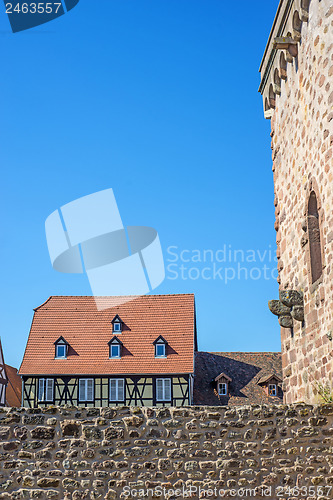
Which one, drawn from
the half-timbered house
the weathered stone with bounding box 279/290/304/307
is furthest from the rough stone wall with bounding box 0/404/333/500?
the half-timbered house

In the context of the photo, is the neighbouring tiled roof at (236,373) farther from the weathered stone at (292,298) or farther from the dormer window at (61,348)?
the weathered stone at (292,298)

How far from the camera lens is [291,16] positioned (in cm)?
887

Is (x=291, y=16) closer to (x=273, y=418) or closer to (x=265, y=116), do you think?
(x=265, y=116)

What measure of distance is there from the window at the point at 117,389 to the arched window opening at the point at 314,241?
82.1ft

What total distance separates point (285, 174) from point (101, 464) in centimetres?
498

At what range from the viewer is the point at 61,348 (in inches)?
1335

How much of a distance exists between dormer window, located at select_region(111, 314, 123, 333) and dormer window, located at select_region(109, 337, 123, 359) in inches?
31.6

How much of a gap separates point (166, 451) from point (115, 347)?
27.2 meters

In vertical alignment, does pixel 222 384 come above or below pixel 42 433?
above

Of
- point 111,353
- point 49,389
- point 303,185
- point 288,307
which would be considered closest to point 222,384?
point 111,353

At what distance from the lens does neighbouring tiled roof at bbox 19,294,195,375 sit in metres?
32.9

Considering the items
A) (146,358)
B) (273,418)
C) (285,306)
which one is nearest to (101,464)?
(273,418)

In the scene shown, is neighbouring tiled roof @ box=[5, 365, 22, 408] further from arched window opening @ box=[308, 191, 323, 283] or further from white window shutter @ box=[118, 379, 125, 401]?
arched window opening @ box=[308, 191, 323, 283]

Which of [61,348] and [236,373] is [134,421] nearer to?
[61,348]
